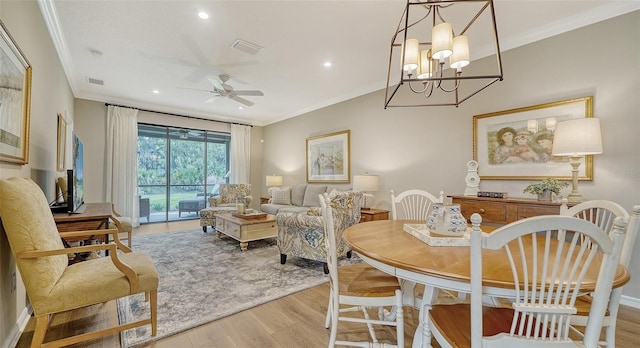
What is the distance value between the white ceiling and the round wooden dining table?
2099 mm

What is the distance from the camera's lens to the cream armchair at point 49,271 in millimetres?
1436

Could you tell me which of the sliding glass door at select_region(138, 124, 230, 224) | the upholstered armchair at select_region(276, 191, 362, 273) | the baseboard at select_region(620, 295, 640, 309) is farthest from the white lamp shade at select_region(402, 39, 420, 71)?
the sliding glass door at select_region(138, 124, 230, 224)

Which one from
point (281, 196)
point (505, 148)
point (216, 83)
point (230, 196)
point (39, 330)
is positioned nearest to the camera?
point (39, 330)

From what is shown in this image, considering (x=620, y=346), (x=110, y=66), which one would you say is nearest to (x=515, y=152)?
(x=620, y=346)

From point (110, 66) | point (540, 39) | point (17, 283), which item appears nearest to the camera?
point (17, 283)

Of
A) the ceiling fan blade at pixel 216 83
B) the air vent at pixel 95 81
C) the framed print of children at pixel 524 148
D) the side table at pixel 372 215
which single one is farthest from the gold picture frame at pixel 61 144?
the framed print of children at pixel 524 148

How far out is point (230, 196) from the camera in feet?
18.4

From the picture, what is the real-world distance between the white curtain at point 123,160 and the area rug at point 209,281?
1.36 metres

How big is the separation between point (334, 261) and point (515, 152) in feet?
8.74

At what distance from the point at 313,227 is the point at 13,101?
8.35 ft

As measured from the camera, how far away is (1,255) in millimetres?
1597

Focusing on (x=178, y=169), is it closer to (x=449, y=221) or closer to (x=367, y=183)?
(x=367, y=183)

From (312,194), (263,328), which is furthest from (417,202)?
(312,194)

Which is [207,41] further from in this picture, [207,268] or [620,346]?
[620,346]
